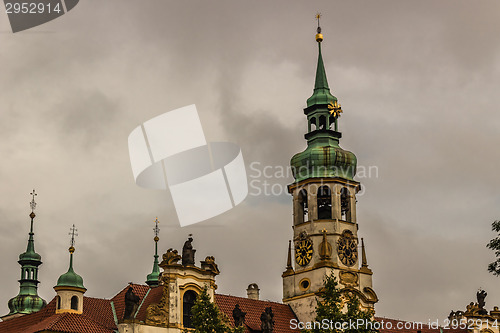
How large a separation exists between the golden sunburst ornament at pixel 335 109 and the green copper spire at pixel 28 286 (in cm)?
2964

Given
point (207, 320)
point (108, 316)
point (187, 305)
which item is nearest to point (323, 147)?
point (187, 305)

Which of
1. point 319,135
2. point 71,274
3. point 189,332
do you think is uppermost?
point 319,135

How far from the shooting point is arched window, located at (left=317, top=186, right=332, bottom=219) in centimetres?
8619

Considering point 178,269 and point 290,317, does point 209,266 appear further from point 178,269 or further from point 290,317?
Result: point 290,317

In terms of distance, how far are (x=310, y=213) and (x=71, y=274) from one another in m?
23.1

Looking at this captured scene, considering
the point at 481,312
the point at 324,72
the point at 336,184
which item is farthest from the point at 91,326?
the point at 481,312

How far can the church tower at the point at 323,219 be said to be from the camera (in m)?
83.6

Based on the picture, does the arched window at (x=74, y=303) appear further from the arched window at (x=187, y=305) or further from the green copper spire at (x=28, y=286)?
the green copper spire at (x=28, y=286)

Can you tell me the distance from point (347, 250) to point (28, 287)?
3270cm

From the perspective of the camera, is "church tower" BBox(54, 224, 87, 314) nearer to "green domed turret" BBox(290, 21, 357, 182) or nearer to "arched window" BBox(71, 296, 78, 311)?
"arched window" BBox(71, 296, 78, 311)

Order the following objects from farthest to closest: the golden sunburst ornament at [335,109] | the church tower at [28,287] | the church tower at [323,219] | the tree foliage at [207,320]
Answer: the church tower at [28,287], the golden sunburst ornament at [335,109], the church tower at [323,219], the tree foliage at [207,320]

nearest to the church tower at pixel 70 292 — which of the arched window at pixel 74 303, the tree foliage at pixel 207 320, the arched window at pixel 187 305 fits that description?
the arched window at pixel 74 303

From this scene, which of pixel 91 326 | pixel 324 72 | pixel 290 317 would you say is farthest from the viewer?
pixel 324 72

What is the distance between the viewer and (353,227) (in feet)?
281
